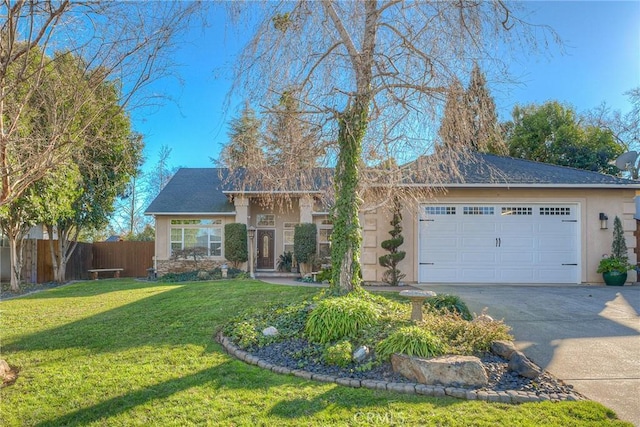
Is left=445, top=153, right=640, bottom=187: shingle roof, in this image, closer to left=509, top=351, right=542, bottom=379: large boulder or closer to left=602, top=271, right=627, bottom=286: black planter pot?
left=602, top=271, right=627, bottom=286: black planter pot

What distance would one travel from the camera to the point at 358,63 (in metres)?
6.54

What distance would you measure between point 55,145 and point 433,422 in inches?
199

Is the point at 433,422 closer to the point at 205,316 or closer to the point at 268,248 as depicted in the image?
the point at 205,316

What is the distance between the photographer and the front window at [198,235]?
17.2 meters

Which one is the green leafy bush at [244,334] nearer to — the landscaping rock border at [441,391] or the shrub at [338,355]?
the landscaping rock border at [441,391]

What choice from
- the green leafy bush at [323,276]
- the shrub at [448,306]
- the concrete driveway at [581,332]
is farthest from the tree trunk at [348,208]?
the green leafy bush at [323,276]

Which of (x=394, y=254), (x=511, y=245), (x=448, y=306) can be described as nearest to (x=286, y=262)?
(x=394, y=254)

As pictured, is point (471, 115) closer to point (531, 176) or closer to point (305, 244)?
point (531, 176)

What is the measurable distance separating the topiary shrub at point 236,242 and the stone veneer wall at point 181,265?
1.15m

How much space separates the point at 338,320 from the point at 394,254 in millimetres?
6119

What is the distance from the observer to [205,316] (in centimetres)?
729

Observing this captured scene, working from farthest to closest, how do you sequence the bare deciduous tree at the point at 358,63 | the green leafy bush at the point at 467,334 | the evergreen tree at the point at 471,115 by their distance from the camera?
the evergreen tree at the point at 471,115
the bare deciduous tree at the point at 358,63
the green leafy bush at the point at 467,334

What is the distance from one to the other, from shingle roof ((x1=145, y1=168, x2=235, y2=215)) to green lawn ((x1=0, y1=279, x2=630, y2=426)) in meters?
10.5

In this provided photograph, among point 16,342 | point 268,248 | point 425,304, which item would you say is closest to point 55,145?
point 16,342
